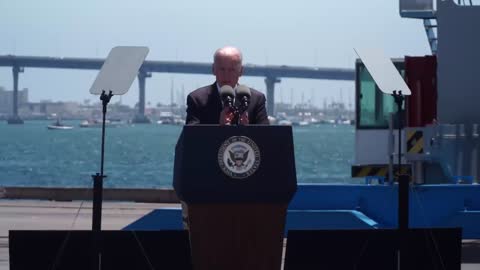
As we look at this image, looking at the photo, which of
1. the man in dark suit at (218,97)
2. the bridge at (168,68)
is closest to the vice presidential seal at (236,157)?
the man in dark suit at (218,97)

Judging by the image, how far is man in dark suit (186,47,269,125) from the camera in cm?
797

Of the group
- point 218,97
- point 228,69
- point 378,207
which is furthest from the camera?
point 378,207

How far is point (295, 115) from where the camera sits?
17362 cm

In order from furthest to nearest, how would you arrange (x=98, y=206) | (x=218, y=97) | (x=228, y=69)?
1. (x=218, y=97)
2. (x=228, y=69)
3. (x=98, y=206)

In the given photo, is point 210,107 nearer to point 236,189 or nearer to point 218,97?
point 218,97

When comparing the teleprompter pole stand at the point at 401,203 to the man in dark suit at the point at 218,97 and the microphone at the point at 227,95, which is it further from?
the microphone at the point at 227,95

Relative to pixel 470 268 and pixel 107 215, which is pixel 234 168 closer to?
pixel 470 268

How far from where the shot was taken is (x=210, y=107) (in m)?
8.13

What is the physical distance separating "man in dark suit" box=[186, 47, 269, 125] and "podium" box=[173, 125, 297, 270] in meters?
0.48

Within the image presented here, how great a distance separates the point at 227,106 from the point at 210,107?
1.48ft

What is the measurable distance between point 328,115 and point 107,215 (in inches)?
6764

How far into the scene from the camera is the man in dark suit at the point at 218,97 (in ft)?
26.2

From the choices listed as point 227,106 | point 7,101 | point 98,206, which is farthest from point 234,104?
point 7,101

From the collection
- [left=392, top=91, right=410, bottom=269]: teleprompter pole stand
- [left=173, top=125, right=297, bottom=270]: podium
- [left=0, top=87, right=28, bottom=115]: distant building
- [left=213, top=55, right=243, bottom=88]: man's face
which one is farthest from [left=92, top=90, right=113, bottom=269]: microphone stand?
[left=0, top=87, right=28, bottom=115]: distant building
